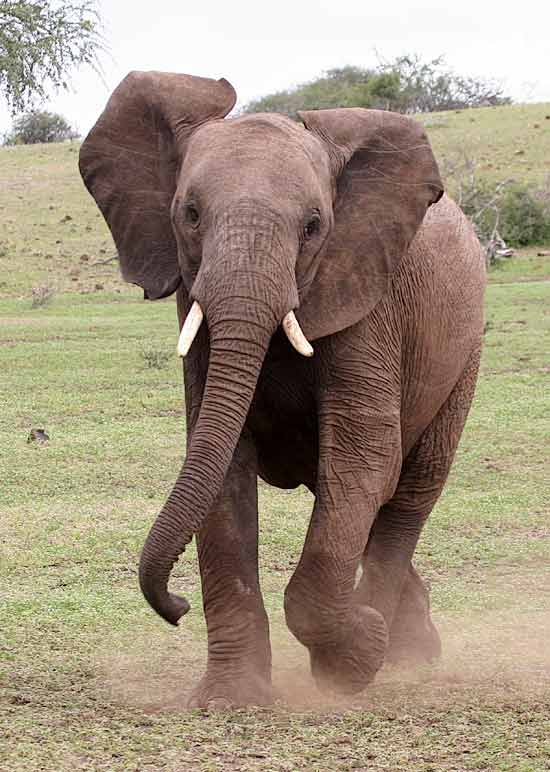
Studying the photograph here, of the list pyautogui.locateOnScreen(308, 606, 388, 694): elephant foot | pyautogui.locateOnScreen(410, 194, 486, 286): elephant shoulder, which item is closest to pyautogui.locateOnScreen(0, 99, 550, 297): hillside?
pyautogui.locateOnScreen(410, 194, 486, 286): elephant shoulder

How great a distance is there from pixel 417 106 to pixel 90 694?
49.8 m

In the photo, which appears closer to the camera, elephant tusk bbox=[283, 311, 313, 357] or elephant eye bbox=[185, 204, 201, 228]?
elephant tusk bbox=[283, 311, 313, 357]

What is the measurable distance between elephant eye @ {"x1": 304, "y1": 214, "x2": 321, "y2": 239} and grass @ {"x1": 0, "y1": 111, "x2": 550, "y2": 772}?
146cm

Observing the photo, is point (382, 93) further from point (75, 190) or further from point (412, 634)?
point (412, 634)

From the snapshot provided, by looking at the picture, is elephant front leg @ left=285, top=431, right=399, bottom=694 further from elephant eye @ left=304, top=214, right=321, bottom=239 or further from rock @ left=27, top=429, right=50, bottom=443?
rock @ left=27, top=429, right=50, bottom=443

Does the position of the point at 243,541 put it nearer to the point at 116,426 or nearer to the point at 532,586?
the point at 532,586

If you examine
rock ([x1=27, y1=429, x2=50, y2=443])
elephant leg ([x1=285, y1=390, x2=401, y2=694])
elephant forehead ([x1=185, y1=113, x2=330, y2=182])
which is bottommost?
rock ([x1=27, y1=429, x2=50, y2=443])

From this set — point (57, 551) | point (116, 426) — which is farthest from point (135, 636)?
point (116, 426)

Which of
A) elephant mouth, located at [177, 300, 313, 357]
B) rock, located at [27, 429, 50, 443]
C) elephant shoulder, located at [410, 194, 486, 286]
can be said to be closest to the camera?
elephant mouth, located at [177, 300, 313, 357]

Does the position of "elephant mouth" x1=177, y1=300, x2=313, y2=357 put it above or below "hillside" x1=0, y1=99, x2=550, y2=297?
above

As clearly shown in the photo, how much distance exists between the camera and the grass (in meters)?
4.06

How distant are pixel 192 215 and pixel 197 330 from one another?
0.39m

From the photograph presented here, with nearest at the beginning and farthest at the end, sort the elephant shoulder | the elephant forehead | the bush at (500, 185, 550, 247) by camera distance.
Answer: the elephant forehead, the elephant shoulder, the bush at (500, 185, 550, 247)

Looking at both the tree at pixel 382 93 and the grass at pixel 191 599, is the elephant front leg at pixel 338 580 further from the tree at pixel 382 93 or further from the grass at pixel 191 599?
the tree at pixel 382 93
